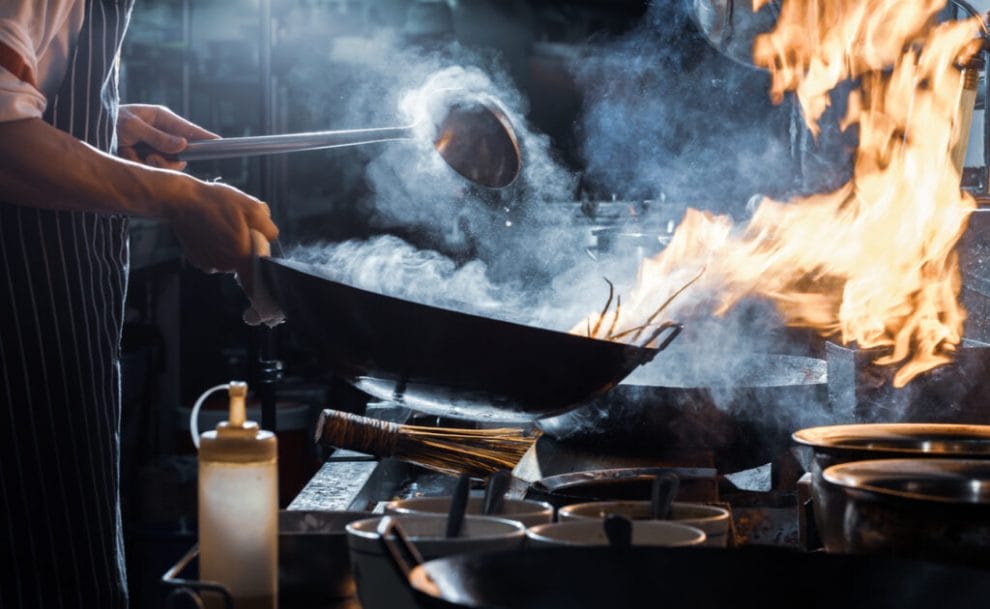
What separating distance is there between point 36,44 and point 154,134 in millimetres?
546

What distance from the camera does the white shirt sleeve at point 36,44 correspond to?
1604mm

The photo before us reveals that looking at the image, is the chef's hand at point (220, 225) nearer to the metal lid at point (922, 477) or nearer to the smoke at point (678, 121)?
the metal lid at point (922, 477)

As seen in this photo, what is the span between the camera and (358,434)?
85.4 inches

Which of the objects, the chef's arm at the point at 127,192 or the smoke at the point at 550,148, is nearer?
the chef's arm at the point at 127,192

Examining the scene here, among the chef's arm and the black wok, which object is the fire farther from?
the black wok

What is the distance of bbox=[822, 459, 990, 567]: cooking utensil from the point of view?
3.37 feet

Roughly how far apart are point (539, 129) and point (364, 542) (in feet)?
19.9

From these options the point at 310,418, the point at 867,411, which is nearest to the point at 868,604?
the point at 867,411

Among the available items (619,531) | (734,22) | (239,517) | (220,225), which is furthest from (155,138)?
(734,22)

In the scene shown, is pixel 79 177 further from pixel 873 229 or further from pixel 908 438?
pixel 873 229

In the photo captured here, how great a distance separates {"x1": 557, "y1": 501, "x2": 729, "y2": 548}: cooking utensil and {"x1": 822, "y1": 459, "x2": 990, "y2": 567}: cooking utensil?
113 mm

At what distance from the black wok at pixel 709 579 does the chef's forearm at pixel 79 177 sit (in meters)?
0.92

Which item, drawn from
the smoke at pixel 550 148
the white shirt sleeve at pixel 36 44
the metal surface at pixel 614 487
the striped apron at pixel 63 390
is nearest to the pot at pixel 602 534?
the metal surface at pixel 614 487

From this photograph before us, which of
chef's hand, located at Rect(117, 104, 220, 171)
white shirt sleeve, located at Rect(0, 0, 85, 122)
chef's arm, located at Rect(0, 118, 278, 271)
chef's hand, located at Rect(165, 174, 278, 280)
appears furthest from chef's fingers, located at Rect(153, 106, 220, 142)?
chef's hand, located at Rect(165, 174, 278, 280)
